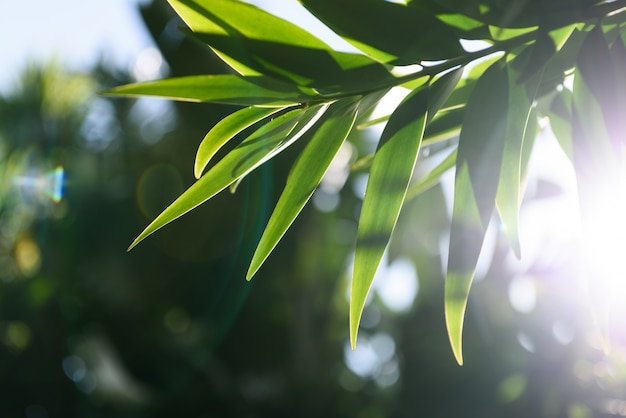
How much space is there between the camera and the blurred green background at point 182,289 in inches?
103

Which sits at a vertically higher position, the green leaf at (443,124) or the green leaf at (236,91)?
the green leaf at (443,124)

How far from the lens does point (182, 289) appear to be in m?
2.97

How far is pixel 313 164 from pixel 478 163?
106mm

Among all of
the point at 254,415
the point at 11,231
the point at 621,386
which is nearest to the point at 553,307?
the point at 621,386

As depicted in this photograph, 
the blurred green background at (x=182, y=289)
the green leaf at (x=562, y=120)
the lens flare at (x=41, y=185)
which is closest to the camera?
the green leaf at (x=562, y=120)

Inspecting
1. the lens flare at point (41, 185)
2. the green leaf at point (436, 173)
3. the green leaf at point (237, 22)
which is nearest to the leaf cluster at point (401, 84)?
the green leaf at point (237, 22)

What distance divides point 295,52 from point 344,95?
45mm

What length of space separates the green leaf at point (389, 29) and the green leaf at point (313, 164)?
0.15 feet

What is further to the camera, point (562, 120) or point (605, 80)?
point (562, 120)

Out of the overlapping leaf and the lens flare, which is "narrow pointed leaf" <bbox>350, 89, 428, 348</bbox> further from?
the lens flare

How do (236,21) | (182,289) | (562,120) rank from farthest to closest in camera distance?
(182,289), (562,120), (236,21)

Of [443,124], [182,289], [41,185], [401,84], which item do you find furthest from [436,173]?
[41,185]

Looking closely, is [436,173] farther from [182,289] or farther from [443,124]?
[182,289]

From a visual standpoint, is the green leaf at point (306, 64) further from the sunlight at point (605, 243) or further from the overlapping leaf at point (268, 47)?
the sunlight at point (605, 243)
